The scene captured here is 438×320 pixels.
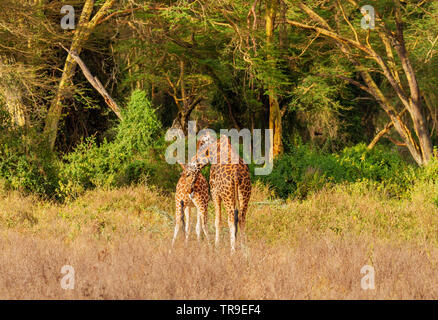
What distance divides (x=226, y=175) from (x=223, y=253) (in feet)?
3.06

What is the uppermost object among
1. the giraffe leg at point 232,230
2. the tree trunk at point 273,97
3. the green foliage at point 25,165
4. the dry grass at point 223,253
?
the tree trunk at point 273,97

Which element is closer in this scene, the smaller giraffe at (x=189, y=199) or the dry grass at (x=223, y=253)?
the dry grass at (x=223, y=253)

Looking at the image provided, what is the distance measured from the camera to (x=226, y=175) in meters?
6.85

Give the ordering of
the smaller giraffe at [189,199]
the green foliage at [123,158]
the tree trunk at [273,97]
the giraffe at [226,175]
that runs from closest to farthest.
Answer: the giraffe at [226,175] → the smaller giraffe at [189,199] → the green foliage at [123,158] → the tree trunk at [273,97]

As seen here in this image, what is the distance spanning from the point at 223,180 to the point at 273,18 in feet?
34.3

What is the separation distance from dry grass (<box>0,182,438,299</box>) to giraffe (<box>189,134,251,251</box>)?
507mm

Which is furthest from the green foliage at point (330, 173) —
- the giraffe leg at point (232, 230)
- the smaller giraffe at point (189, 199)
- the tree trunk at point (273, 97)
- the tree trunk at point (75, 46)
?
the tree trunk at point (75, 46)

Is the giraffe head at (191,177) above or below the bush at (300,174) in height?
above

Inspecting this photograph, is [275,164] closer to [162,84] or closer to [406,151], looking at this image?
[162,84]

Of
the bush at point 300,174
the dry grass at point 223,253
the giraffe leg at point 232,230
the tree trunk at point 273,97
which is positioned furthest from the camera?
the tree trunk at point 273,97

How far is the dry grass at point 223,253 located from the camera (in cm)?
575

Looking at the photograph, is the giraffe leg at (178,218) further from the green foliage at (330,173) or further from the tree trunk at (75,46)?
the tree trunk at (75,46)

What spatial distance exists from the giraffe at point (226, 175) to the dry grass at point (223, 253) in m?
0.51
